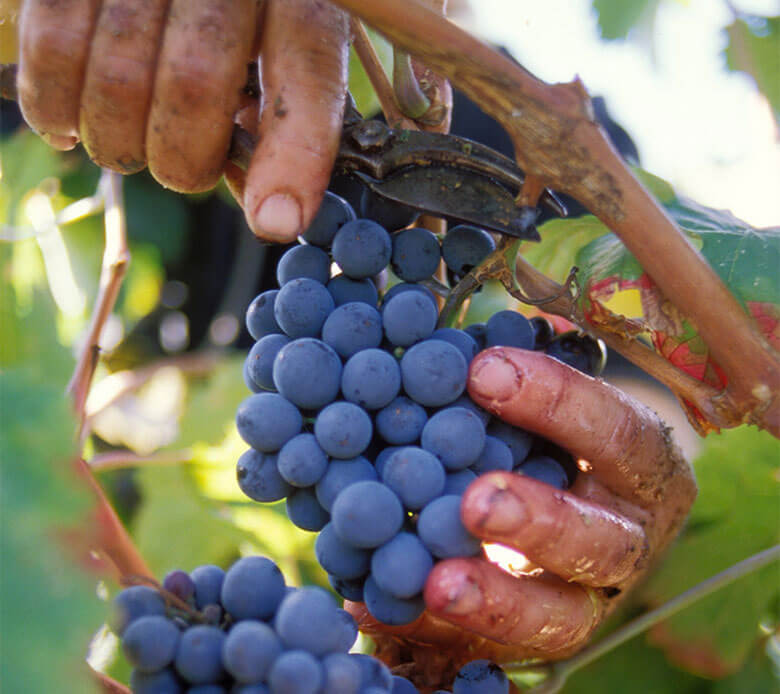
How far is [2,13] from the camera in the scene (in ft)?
2.35

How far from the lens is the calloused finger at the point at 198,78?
1.67ft

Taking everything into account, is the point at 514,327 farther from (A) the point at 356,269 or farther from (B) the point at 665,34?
(B) the point at 665,34

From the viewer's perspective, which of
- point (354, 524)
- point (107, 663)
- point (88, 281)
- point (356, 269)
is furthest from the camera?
point (88, 281)

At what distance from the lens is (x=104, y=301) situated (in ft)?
2.83

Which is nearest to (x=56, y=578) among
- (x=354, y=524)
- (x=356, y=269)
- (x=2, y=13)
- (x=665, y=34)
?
(x=354, y=524)

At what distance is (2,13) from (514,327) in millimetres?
573

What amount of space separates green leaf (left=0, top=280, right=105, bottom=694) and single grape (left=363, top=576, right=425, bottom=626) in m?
0.20

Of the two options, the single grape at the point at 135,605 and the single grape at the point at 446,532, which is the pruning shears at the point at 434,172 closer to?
the single grape at the point at 446,532

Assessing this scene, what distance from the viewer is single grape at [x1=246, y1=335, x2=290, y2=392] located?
1.86 feet

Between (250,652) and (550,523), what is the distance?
7.9 inches

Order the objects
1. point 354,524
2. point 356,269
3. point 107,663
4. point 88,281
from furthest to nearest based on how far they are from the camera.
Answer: point 88,281 → point 107,663 → point 356,269 → point 354,524

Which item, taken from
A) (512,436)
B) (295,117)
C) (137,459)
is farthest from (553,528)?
(137,459)

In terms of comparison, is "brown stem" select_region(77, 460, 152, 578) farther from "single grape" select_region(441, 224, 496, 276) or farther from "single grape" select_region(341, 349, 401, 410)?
"single grape" select_region(441, 224, 496, 276)

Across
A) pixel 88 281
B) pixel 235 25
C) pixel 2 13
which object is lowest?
pixel 88 281
